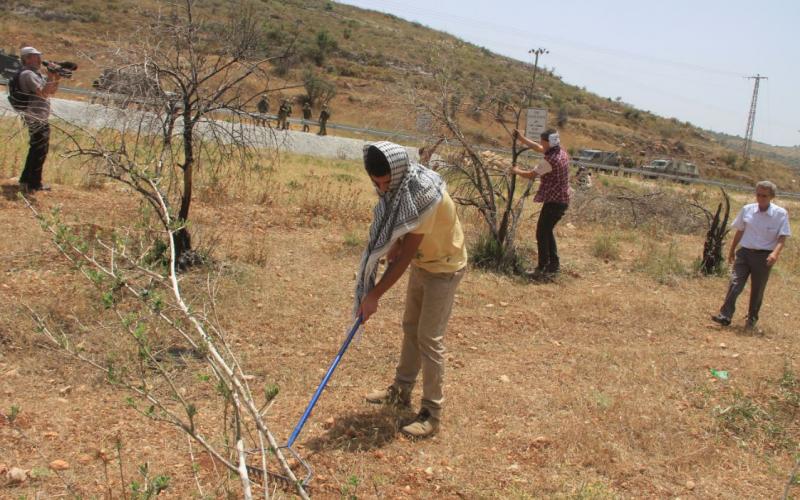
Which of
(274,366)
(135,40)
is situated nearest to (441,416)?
(274,366)

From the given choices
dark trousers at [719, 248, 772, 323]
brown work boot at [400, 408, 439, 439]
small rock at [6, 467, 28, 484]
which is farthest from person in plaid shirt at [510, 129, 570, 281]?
small rock at [6, 467, 28, 484]

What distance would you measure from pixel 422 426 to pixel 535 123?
5.22 metres

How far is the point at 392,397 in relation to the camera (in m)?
4.28

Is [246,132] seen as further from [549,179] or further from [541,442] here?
[541,442]

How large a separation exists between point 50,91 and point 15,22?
33472mm

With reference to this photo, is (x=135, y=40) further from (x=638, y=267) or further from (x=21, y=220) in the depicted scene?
(x=638, y=267)

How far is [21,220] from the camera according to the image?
22.8 ft

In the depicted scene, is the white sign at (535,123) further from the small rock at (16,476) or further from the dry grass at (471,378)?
the small rock at (16,476)

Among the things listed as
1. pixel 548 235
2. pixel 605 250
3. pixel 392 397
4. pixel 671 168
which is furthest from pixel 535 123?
pixel 671 168

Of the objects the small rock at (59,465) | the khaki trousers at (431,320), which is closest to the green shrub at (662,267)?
the khaki trousers at (431,320)

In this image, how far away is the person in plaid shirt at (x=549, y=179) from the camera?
24.2 feet

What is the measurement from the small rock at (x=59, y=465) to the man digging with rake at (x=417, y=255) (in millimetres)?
1631

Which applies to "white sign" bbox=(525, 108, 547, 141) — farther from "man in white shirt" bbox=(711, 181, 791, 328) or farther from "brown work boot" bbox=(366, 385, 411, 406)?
"brown work boot" bbox=(366, 385, 411, 406)

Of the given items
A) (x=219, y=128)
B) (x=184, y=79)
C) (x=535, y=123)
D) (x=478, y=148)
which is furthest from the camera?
(x=478, y=148)
